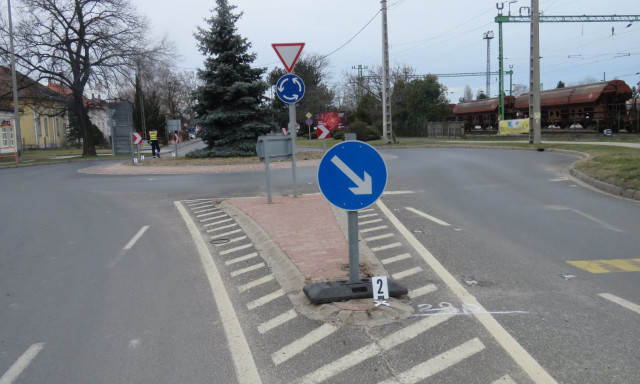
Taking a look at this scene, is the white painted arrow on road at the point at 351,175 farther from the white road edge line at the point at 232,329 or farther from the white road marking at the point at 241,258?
the white road marking at the point at 241,258

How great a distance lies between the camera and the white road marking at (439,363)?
12.2ft

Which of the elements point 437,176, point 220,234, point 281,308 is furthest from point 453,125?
point 281,308

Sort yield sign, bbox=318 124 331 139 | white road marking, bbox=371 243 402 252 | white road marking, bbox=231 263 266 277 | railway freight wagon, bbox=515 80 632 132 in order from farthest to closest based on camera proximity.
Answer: railway freight wagon, bbox=515 80 632 132 < yield sign, bbox=318 124 331 139 < white road marking, bbox=371 243 402 252 < white road marking, bbox=231 263 266 277

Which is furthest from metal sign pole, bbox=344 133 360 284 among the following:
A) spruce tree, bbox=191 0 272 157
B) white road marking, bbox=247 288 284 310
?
spruce tree, bbox=191 0 272 157

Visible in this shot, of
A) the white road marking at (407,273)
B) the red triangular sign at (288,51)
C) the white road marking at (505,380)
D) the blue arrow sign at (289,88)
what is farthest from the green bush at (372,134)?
the white road marking at (505,380)

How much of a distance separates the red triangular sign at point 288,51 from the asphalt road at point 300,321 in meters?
3.53

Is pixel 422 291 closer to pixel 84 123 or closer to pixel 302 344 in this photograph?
pixel 302 344

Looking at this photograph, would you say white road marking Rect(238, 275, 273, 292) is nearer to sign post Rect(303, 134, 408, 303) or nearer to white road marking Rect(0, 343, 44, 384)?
sign post Rect(303, 134, 408, 303)

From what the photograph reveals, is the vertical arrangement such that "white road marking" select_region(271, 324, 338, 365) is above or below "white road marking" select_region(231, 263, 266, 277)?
below

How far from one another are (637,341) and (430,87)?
5754cm

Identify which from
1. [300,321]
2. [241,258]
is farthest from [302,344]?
[241,258]

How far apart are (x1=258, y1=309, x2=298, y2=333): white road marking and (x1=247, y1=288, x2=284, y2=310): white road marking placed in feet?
1.30

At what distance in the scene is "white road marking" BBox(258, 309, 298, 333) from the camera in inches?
186

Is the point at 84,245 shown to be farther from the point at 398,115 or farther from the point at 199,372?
the point at 398,115
